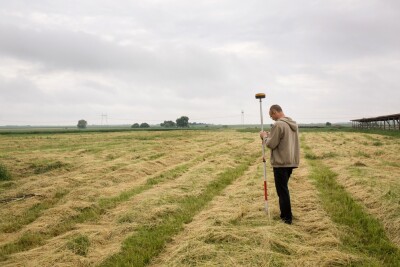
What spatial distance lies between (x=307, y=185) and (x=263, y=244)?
18.7 feet

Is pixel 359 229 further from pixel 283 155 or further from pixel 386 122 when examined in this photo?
pixel 386 122

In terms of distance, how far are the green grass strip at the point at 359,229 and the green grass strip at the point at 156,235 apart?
139 inches

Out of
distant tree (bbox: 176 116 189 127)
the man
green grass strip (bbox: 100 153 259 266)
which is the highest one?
distant tree (bbox: 176 116 189 127)

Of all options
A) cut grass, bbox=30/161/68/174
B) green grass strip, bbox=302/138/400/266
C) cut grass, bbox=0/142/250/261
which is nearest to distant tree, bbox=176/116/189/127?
cut grass, bbox=30/161/68/174

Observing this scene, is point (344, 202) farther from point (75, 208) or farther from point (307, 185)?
point (75, 208)

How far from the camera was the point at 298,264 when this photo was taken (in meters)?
5.13

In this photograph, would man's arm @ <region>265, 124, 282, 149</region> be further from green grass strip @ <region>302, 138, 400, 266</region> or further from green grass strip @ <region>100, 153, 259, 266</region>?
green grass strip @ <region>100, 153, 259, 266</region>

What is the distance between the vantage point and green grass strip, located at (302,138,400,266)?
217 inches

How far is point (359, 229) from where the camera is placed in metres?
6.71

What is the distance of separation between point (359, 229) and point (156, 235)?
14.4 ft

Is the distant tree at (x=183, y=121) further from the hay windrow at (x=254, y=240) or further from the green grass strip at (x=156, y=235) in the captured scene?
the hay windrow at (x=254, y=240)

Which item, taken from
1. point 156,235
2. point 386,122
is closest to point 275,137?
Answer: point 156,235

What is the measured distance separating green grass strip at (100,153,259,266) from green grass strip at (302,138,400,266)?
3.52 meters

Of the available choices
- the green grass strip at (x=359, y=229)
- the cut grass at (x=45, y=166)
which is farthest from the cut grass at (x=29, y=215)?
the green grass strip at (x=359, y=229)
